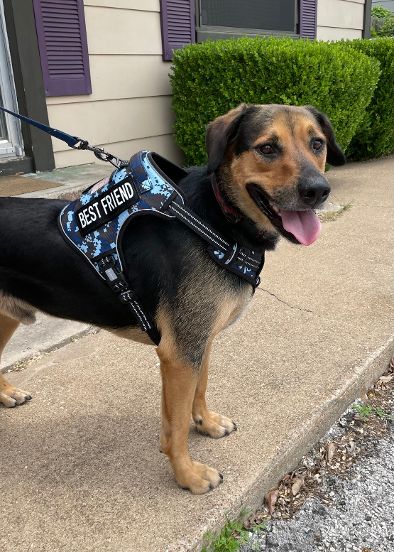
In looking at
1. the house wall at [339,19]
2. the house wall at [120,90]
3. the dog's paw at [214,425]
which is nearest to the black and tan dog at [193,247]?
the dog's paw at [214,425]

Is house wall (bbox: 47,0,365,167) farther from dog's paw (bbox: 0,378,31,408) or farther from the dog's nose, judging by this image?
the dog's nose

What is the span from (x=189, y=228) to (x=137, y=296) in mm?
360

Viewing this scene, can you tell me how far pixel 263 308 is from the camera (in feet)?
12.7

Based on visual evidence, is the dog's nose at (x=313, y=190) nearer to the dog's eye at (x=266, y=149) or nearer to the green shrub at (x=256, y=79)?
the dog's eye at (x=266, y=149)

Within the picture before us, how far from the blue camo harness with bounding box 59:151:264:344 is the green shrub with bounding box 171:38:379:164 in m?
4.43

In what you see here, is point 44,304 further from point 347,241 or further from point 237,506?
point 347,241

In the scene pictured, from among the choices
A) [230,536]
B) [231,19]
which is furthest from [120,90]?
[230,536]

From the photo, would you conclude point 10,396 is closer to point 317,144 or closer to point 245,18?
point 317,144

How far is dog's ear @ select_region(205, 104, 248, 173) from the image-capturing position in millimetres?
2027

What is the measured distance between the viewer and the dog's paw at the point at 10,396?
2746mm

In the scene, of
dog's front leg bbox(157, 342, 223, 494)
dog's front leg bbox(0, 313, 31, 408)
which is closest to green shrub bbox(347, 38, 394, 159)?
dog's front leg bbox(0, 313, 31, 408)

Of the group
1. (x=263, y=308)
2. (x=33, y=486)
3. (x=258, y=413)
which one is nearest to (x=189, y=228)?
(x=258, y=413)

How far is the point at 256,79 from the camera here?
6242 millimetres

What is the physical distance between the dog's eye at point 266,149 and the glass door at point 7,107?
391cm
